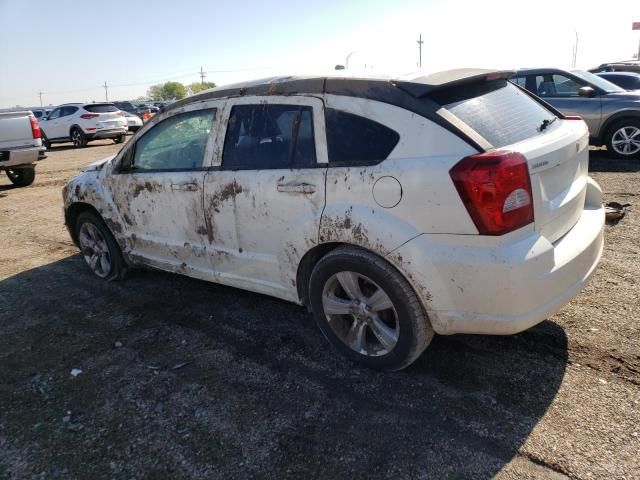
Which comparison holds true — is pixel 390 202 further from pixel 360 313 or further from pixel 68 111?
pixel 68 111

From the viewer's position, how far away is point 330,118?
2.98 m

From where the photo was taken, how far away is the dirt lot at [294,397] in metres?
2.40

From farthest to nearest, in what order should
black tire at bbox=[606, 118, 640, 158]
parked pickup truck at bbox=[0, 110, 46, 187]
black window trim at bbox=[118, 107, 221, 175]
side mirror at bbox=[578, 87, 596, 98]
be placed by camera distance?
1. parked pickup truck at bbox=[0, 110, 46, 187]
2. black tire at bbox=[606, 118, 640, 158]
3. side mirror at bbox=[578, 87, 596, 98]
4. black window trim at bbox=[118, 107, 221, 175]

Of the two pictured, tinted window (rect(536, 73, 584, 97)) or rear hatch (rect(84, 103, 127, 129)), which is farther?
rear hatch (rect(84, 103, 127, 129))

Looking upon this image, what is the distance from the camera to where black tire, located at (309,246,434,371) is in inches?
109

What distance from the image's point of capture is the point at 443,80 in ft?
9.10

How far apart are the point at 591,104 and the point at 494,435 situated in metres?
8.41

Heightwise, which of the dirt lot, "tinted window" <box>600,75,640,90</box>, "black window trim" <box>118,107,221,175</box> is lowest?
the dirt lot

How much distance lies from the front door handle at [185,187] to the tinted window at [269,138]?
1.09 feet

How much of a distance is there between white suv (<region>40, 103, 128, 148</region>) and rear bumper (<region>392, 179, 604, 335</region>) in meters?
19.8

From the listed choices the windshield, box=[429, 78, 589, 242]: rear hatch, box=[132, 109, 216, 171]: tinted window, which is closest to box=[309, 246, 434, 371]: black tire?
box=[429, 78, 589, 242]: rear hatch

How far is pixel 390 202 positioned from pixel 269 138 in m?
1.09

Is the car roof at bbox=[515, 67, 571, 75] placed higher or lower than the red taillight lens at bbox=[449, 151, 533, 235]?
higher

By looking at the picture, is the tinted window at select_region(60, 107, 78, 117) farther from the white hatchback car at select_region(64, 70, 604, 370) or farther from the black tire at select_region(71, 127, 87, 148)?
the white hatchback car at select_region(64, 70, 604, 370)
